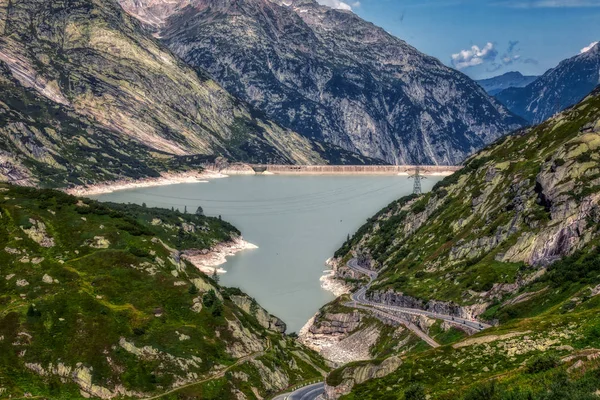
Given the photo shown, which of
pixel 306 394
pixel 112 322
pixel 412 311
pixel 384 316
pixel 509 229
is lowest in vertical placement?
pixel 306 394

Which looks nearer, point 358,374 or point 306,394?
point 358,374

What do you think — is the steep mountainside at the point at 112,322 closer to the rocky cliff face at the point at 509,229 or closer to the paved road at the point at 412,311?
the paved road at the point at 412,311

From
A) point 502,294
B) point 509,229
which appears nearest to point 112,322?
point 502,294

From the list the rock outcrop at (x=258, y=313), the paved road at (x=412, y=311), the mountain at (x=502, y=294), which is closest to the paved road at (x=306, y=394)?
the mountain at (x=502, y=294)

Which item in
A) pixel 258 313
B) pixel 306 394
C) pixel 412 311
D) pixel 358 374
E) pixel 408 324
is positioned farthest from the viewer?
pixel 412 311

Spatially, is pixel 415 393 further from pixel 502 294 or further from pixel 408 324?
pixel 408 324

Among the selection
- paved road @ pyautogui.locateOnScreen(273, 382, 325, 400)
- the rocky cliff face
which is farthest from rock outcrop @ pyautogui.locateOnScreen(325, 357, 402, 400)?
the rocky cliff face
